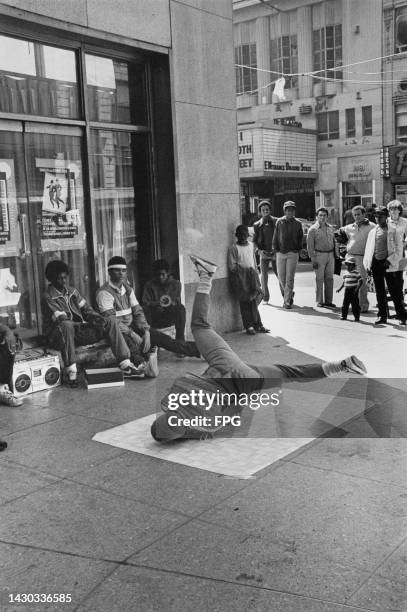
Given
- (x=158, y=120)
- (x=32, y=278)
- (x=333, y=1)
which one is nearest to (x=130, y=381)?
(x=32, y=278)

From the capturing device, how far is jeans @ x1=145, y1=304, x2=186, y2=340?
30.3 ft

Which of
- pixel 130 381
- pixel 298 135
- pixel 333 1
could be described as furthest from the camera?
pixel 333 1

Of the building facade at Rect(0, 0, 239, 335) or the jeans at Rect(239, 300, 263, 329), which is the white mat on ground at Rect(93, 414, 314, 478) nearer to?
the building facade at Rect(0, 0, 239, 335)

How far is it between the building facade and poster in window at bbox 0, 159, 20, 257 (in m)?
0.01

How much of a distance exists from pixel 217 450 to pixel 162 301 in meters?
3.97

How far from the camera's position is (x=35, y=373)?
24.6 feet

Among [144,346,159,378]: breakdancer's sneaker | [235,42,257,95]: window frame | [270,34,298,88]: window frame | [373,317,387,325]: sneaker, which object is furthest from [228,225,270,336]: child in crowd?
[235,42,257,95]: window frame

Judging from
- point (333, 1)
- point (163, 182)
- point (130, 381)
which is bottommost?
point (130, 381)

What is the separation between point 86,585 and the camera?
353 centimetres

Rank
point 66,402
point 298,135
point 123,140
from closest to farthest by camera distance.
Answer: point 66,402, point 123,140, point 298,135

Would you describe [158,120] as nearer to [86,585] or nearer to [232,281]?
[232,281]

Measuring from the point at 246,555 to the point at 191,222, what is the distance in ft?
22.0

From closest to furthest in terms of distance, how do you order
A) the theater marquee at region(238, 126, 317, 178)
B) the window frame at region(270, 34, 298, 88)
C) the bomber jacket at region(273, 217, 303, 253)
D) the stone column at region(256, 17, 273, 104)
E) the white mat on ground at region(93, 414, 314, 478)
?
1. the white mat on ground at region(93, 414, 314, 478)
2. the bomber jacket at region(273, 217, 303, 253)
3. the theater marquee at region(238, 126, 317, 178)
4. the window frame at region(270, 34, 298, 88)
5. the stone column at region(256, 17, 273, 104)

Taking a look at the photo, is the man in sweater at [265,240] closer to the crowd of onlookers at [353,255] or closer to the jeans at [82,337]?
the crowd of onlookers at [353,255]
